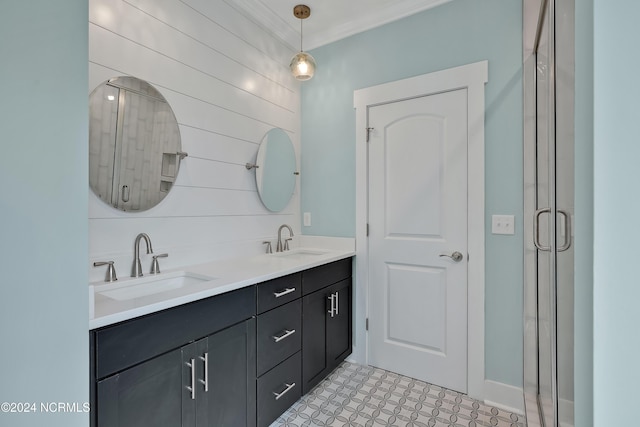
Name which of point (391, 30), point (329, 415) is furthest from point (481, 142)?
point (329, 415)

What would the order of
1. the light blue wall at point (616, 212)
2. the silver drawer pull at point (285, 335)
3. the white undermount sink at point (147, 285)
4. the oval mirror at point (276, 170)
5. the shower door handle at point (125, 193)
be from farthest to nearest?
1. the oval mirror at point (276, 170)
2. the silver drawer pull at point (285, 335)
3. the shower door handle at point (125, 193)
4. the white undermount sink at point (147, 285)
5. the light blue wall at point (616, 212)

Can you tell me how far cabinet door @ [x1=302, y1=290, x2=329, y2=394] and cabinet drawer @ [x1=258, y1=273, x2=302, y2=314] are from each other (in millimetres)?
132

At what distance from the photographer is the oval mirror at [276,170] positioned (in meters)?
2.40

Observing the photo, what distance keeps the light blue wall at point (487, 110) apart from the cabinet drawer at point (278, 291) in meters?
0.81

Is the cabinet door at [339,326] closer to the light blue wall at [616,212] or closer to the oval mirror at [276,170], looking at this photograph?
the oval mirror at [276,170]

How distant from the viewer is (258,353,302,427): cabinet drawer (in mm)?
1648

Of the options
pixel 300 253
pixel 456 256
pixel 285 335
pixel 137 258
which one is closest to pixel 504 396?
pixel 456 256

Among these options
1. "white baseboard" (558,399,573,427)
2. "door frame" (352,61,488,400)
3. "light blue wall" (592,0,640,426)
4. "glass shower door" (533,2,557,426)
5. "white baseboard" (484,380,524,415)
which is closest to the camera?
"light blue wall" (592,0,640,426)

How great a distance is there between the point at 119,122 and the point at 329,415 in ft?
6.41

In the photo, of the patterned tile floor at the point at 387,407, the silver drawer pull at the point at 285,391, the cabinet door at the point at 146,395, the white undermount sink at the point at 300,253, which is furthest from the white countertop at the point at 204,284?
the patterned tile floor at the point at 387,407

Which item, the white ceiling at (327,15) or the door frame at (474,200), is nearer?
the door frame at (474,200)

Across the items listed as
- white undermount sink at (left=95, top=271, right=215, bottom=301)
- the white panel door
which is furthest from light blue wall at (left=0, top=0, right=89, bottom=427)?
the white panel door

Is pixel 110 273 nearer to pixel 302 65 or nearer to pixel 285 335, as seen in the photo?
pixel 285 335

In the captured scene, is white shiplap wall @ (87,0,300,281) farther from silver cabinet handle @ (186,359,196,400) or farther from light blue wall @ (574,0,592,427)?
light blue wall @ (574,0,592,427)
